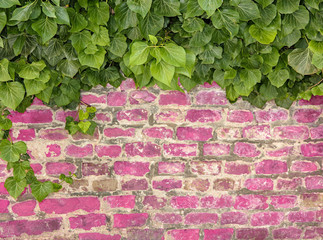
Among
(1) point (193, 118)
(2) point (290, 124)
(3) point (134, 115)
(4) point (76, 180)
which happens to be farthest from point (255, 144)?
(4) point (76, 180)

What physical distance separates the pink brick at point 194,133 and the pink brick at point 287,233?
717 mm

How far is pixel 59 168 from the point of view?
1.72 meters

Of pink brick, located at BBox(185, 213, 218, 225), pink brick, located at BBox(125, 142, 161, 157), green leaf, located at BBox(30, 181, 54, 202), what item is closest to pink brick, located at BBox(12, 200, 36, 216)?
green leaf, located at BBox(30, 181, 54, 202)

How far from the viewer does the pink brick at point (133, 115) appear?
169 cm

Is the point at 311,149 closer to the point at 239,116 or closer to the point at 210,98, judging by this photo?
the point at 239,116

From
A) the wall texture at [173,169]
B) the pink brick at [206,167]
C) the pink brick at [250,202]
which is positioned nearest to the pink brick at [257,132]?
the wall texture at [173,169]

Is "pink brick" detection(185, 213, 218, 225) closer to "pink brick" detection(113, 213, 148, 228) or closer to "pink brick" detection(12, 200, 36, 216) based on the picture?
"pink brick" detection(113, 213, 148, 228)

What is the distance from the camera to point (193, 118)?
1718 millimetres

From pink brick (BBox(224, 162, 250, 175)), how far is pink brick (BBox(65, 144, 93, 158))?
0.76 metres

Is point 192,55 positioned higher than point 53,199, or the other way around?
point 192,55

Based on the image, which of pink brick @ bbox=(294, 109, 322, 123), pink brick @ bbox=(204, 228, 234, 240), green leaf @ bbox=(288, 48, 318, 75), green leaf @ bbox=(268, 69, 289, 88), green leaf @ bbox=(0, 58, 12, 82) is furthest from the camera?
pink brick @ bbox=(204, 228, 234, 240)

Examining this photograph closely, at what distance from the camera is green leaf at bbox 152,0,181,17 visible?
123 centimetres

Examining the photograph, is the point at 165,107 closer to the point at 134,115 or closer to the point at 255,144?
the point at 134,115

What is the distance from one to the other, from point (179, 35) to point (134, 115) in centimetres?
52
